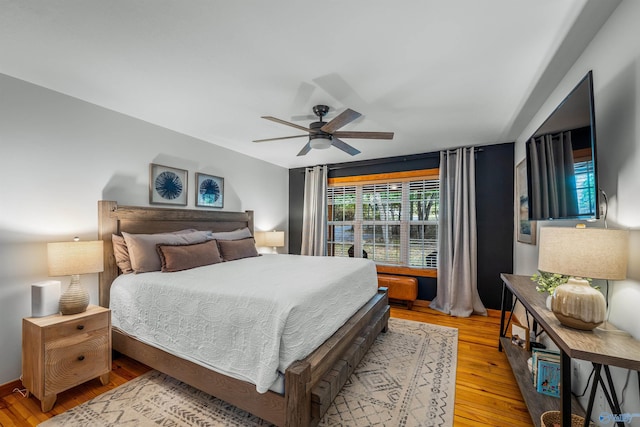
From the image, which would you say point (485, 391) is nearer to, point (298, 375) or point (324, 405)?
point (324, 405)

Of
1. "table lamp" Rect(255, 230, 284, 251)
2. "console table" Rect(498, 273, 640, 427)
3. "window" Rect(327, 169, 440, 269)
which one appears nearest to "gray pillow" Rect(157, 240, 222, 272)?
"table lamp" Rect(255, 230, 284, 251)

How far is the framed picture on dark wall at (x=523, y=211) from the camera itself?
9.79ft

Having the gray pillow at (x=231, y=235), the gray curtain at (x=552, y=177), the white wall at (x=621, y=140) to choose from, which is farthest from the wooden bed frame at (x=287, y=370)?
the gray curtain at (x=552, y=177)

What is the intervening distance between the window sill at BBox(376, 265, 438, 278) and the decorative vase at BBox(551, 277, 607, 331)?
312 centimetres

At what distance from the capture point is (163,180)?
11.1 feet

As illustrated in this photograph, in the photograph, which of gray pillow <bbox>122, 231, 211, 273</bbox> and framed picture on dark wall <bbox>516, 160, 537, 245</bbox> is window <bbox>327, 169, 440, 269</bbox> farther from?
gray pillow <bbox>122, 231, 211, 273</bbox>

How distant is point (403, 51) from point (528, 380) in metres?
2.54

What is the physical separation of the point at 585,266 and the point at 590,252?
70 mm

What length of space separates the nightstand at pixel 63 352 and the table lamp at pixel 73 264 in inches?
3.6

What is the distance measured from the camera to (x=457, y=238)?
13.4 ft

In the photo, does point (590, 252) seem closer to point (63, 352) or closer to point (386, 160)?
point (63, 352)

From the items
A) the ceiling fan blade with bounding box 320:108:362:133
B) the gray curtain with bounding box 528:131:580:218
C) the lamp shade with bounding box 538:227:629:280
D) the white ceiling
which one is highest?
the white ceiling

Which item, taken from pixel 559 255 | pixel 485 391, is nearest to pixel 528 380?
pixel 485 391

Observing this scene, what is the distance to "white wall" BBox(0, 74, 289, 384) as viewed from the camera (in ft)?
7.18
